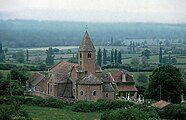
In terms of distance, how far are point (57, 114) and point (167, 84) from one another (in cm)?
1821

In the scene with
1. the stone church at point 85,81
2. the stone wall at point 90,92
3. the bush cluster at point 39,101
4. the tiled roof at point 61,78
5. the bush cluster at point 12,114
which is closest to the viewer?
the bush cluster at point 12,114

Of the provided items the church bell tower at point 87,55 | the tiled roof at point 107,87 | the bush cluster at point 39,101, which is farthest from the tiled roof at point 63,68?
the bush cluster at point 39,101

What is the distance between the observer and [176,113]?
139ft

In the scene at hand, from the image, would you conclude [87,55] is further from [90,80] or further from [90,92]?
[90,92]

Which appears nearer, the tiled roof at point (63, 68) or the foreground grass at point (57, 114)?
the foreground grass at point (57, 114)

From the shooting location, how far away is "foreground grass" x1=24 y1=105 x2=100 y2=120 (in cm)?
4241

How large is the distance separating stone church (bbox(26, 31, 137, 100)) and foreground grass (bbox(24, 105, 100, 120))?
447 centimetres

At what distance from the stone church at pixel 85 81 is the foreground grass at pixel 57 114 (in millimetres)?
4466

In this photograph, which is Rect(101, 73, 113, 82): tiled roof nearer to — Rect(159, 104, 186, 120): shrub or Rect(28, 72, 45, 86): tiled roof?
Rect(28, 72, 45, 86): tiled roof

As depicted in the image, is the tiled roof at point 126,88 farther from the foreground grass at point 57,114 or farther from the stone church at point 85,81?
the foreground grass at point 57,114

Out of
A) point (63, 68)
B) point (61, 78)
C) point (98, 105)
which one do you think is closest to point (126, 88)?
point (63, 68)

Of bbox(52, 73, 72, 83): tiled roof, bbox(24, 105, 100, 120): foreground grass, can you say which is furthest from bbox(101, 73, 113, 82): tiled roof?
bbox(24, 105, 100, 120): foreground grass

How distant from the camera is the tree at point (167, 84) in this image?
57456mm

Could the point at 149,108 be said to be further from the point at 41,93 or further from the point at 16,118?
the point at 41,93
